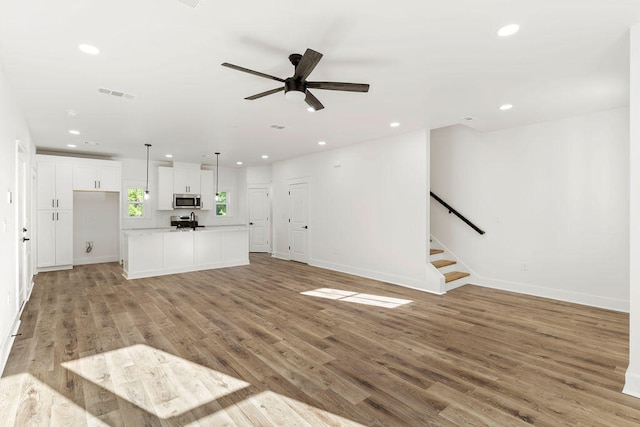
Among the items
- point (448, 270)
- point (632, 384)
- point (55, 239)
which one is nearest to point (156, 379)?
point (632, 384)

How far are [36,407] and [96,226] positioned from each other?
7.26m

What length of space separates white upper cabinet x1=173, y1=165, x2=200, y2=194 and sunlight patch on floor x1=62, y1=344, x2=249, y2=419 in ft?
21.2

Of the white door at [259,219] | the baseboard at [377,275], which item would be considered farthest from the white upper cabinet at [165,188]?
the baseboard at [377,275]

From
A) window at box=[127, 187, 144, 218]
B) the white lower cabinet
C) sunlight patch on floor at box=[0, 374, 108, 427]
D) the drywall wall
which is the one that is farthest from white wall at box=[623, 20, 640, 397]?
the drywall wall

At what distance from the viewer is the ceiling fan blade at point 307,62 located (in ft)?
7.82

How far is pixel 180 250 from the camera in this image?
7023 mm

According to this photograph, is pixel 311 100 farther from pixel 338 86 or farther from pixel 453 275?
pixel 453 275

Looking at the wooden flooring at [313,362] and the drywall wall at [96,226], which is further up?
the drywall wall at [96,226]

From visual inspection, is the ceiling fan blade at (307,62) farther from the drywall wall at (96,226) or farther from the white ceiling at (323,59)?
the drywall wall at (96,226)

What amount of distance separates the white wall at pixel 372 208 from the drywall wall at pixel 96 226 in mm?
5049

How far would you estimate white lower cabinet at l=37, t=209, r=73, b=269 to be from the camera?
6949 millimetres

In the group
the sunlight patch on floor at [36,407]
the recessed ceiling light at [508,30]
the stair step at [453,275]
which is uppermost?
the recessed ceiling light at [508,30]

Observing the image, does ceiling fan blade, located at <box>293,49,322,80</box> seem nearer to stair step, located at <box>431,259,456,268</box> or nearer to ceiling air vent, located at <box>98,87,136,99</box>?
ceiling air vent, located at <box>98,87,136,99</box>

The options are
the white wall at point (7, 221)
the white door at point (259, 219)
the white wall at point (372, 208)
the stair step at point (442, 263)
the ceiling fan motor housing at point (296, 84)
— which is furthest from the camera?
the white door at point (259, 219)
